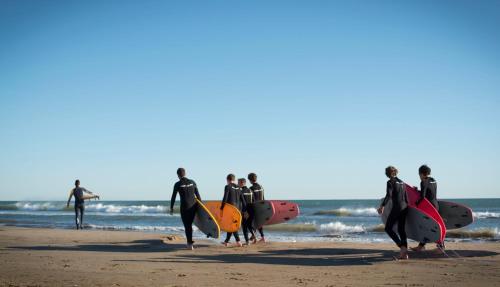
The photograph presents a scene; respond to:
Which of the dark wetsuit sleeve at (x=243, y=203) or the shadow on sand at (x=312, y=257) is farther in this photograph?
the dark wetsuit sleeve at (x=243, y=203)

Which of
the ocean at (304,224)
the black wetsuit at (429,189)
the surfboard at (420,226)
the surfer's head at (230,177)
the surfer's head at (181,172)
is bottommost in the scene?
the ocean at (304,224)

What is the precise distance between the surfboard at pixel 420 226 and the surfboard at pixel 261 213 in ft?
11.4

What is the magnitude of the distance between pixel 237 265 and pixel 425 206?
356 centimetres

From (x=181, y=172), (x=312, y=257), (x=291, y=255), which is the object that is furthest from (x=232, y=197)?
(x=312, y=257)

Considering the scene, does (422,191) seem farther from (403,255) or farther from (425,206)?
(403,255)

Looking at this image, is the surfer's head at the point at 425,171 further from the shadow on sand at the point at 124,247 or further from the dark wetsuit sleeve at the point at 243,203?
the shadow on sand at the point at 124,247

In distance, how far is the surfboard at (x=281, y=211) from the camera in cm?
1195

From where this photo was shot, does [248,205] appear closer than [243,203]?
No

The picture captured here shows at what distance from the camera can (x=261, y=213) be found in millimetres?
11602

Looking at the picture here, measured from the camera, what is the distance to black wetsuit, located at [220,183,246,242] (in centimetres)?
1072

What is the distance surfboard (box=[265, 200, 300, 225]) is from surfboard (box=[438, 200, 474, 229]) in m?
3.88

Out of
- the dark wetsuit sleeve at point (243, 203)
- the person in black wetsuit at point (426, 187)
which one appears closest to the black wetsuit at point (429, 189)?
the person in black wetsuit at point (426, 187)

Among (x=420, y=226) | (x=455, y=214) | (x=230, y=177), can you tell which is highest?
(x=230, y=177)

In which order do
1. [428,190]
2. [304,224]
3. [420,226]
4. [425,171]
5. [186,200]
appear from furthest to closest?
[304,224] → [186,200] → [428,190] → [425,171] → [420,226]
